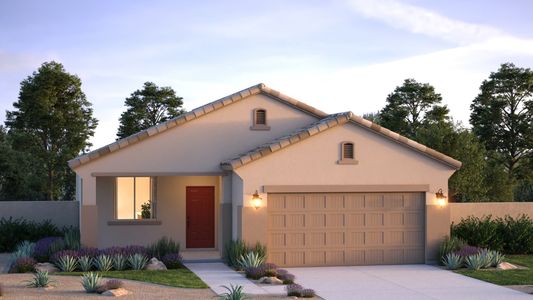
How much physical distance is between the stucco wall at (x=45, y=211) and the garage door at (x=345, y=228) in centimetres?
849

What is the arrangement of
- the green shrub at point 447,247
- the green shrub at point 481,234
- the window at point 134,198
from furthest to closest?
the window at point 134,198, the green shrub at point 481,234, the green shrub at point 447,247

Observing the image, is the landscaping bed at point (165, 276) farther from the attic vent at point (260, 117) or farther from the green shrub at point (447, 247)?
the green shrub at point (447, 247)

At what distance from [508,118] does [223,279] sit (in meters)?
28.6

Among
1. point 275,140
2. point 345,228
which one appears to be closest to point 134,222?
point 275,140

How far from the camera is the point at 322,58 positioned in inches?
1001

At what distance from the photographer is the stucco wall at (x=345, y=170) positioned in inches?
846

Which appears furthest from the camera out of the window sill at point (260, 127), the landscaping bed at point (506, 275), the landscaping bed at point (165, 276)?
the window sill at point (260, 127)

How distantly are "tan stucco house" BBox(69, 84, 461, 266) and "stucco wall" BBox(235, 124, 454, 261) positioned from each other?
0.03 m

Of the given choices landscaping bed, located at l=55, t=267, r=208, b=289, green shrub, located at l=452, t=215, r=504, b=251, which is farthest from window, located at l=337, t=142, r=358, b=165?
landscaping bed, located at l=55, t=267, r=208, b=289

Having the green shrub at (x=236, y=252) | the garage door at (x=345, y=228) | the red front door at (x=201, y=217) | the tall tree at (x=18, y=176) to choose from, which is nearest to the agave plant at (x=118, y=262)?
the green shrub at (x=236, y=252)

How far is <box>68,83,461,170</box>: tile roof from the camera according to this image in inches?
848

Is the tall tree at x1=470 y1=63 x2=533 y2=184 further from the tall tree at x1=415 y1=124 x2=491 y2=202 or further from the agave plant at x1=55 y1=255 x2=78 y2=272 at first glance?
the agave plant at x1=55 y1=255 x2=78 y2=272

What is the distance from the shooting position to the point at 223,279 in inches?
757

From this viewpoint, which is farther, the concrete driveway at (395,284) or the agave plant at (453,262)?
the agave plant at (453,262)
